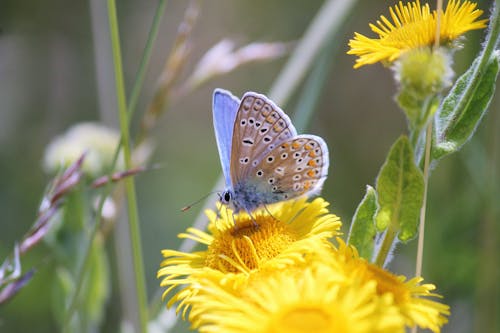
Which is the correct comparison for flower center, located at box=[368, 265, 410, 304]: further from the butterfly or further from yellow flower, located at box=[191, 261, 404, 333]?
the butterfly


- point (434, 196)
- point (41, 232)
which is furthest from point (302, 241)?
point (434, 196)

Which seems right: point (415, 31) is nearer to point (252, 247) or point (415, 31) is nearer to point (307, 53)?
point (252, 247)

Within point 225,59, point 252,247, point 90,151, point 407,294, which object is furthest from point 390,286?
point 90,151

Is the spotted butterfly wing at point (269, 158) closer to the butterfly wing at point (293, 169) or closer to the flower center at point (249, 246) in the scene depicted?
the butterfly wing at point (293, 169)

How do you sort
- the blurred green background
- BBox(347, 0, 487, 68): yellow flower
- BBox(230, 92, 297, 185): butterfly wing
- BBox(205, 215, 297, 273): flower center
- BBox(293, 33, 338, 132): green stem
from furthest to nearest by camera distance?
the blurred green background < BBox(293, 33, 338, 132): green stem < BBox(230, 92, 297, 185): butterfly wing < BBox(205, 215, 297, 273): flower center < BBox(347, 0, 487, 68): yellow flower

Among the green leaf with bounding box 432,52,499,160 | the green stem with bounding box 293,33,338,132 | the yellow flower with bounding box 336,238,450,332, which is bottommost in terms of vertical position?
the yellow flower with bounding box 336,238,450,332

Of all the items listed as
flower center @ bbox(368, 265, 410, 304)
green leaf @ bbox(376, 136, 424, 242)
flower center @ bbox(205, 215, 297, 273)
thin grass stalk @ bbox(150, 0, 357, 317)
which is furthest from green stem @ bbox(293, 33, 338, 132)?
flower center @ bbox(368, 265, 410, 304)

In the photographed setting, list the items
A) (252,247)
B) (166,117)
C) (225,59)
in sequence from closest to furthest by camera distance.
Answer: (252,247) < (225,59) < (166,117)
